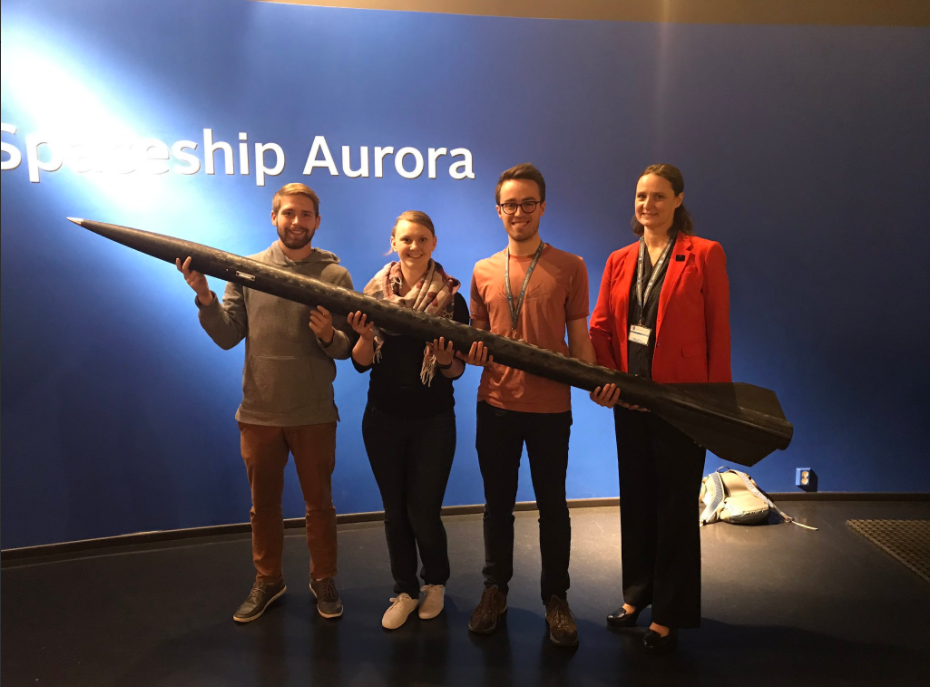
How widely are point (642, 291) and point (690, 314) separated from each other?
0.21 meters

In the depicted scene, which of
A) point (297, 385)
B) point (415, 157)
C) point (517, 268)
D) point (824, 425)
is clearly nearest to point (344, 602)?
point (297, 385)

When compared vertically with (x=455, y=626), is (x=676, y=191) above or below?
above

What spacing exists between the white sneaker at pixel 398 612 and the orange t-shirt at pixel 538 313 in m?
1.03

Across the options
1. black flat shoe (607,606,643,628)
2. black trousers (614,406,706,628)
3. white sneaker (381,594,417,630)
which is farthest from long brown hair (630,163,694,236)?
white sneaker (381,594,417,630)

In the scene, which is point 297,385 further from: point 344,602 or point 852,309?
point 852,309

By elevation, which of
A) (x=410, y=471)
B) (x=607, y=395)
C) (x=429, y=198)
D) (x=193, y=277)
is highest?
(x=429, y=198)

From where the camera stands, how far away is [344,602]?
2.85 m

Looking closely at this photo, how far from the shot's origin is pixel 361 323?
92.7 inches

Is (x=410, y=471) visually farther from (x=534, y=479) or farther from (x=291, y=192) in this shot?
(x=291, y=192)

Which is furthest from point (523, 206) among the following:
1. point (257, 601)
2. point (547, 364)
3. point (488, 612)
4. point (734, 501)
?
point (734, 501)

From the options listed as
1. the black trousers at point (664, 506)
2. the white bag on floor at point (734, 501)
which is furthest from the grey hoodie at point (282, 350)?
the white bag on floor at point (734, 501)

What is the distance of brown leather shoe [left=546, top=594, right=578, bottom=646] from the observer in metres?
2.44

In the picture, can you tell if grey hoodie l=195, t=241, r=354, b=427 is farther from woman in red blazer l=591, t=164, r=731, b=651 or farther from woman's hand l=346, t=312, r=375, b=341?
woman in red blazer l=591, t=164, r=731, b=651

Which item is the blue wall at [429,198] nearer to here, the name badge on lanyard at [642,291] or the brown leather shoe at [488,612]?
the brown leather shoe at [488,612]
